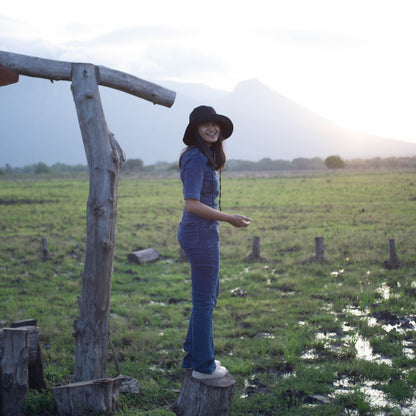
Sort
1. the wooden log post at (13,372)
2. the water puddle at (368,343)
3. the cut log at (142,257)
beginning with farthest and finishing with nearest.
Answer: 1. the cut log at (142,257)
2. the water puddle at (368,343)
3. the wooden log post at (13,372)

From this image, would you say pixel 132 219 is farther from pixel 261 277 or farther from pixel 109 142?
pixel 109 142

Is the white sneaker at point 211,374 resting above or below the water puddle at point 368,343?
above

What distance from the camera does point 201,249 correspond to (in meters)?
3.55

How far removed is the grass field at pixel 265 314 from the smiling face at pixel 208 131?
2587 millimetres

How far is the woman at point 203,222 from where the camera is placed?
11.4 feet

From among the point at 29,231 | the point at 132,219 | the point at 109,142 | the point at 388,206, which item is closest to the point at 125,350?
the point at 109,142

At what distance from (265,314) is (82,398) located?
3778 millimetres

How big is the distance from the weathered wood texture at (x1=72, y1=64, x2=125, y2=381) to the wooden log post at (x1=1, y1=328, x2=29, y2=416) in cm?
46

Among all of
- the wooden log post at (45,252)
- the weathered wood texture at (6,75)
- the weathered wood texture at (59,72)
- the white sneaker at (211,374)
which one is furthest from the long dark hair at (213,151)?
the wooden log post at (45,252)

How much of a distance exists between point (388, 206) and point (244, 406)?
56.6 ft

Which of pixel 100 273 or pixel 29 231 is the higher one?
pixel 100 273

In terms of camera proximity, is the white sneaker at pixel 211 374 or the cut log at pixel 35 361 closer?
the white sneaker at pixel 211 374

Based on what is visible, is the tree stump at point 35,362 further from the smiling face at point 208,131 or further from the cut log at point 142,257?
the cut log at point 142,257

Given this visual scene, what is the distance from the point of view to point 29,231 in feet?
52.6
